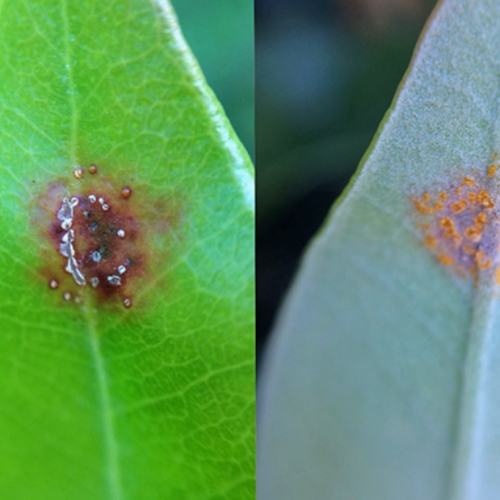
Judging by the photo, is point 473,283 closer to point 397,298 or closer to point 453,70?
point 397,298

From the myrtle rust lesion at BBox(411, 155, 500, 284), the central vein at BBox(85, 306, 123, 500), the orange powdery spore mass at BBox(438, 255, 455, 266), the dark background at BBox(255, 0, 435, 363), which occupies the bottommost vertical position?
the central vein at BBox(85, 306, 123, 500)

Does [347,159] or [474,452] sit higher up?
[347,159]

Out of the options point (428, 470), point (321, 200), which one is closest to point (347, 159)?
point (321, 200)

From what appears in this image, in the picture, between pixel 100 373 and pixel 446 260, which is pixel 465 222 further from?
pixel 100 373

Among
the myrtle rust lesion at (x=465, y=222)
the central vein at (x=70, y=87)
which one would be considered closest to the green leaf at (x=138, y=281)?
the central vein at (x=70, y=87)

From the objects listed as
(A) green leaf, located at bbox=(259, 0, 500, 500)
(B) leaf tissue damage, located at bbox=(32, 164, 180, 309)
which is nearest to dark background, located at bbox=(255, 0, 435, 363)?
(A) green leaf, located at bbox=(259, 0, 500, 500)

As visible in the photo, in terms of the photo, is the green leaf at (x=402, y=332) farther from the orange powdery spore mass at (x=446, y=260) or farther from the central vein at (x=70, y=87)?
the central vein at (x=70, y=87)

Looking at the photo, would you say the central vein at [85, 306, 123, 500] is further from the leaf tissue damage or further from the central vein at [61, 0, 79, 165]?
the central vein at [61, 0, 79, 165]
